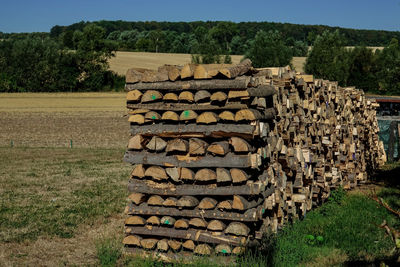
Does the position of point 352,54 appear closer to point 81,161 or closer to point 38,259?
point 81,161

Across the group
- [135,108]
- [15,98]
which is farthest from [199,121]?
[15,98]

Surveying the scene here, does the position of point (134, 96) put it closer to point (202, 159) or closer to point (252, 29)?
point (202, 159)

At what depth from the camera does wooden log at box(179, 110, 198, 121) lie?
610 cm

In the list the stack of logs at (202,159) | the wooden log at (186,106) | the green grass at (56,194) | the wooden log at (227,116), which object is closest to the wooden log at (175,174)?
the stack of logs at (202,159)

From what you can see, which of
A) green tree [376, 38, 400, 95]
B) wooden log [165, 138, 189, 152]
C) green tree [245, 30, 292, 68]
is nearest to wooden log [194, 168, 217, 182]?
wooden log [165, 138, 189, 152]

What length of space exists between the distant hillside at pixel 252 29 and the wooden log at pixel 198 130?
107 m

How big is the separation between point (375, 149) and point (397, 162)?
6.20 feet

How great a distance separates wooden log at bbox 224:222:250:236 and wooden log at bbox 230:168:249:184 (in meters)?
0.54

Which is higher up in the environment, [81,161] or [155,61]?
[155,61]

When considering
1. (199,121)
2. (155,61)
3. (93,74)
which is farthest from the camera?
(155,61)

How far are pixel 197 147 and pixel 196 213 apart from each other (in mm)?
853

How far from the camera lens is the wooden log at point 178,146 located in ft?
20.0

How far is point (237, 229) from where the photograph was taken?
586cm

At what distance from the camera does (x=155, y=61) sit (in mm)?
79125
